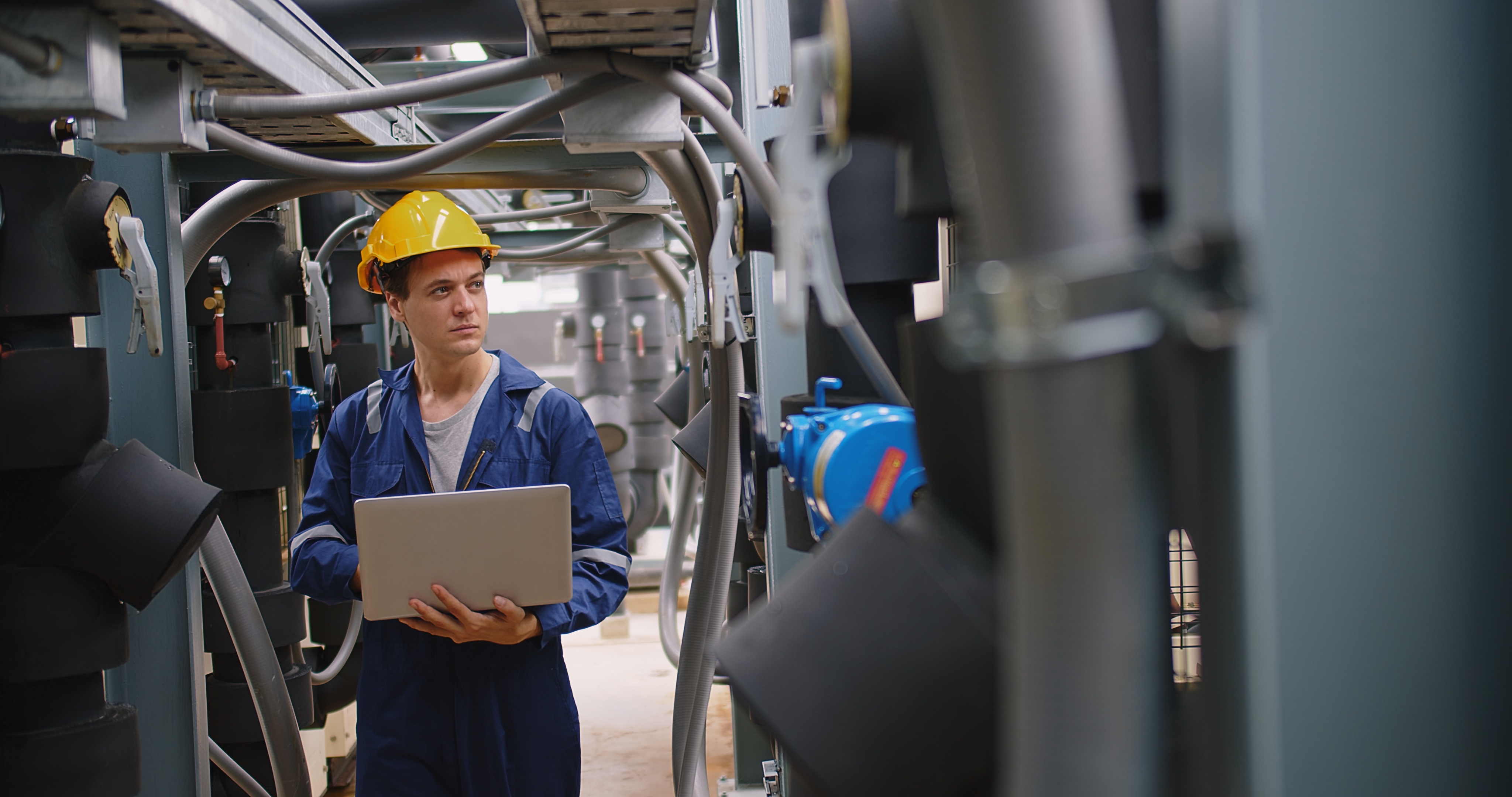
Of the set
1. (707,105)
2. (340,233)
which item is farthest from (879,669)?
(340,233)

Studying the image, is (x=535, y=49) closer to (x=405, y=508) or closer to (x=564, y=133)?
(x=564, y=133)

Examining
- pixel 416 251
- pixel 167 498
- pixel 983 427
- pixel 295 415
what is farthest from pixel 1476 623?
pixel 295 415

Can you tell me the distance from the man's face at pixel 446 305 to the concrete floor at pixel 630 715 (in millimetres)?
1638

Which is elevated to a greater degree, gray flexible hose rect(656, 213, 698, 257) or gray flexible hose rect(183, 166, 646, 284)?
gray flexible hose rect(656, 213, 698, 257)

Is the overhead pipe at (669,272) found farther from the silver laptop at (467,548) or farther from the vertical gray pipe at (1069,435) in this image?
the vertical gray pipe at (1069,435)

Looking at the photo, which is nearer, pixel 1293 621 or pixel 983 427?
pixel 1293 621

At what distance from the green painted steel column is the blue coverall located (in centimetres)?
22

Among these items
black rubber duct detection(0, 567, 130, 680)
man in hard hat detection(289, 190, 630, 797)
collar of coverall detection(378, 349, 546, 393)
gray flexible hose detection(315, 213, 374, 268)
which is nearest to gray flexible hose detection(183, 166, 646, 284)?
man in hard hat detection(289, 190, 630, 797)

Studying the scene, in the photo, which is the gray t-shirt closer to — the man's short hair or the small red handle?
the man's short hair

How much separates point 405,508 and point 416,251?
1.80 feet

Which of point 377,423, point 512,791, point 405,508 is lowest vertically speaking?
point 512,791

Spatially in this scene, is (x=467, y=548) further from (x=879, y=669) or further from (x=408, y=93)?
(x=879, y=669)

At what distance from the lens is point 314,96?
40.6 inches

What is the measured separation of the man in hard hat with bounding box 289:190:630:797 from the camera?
163 cm
